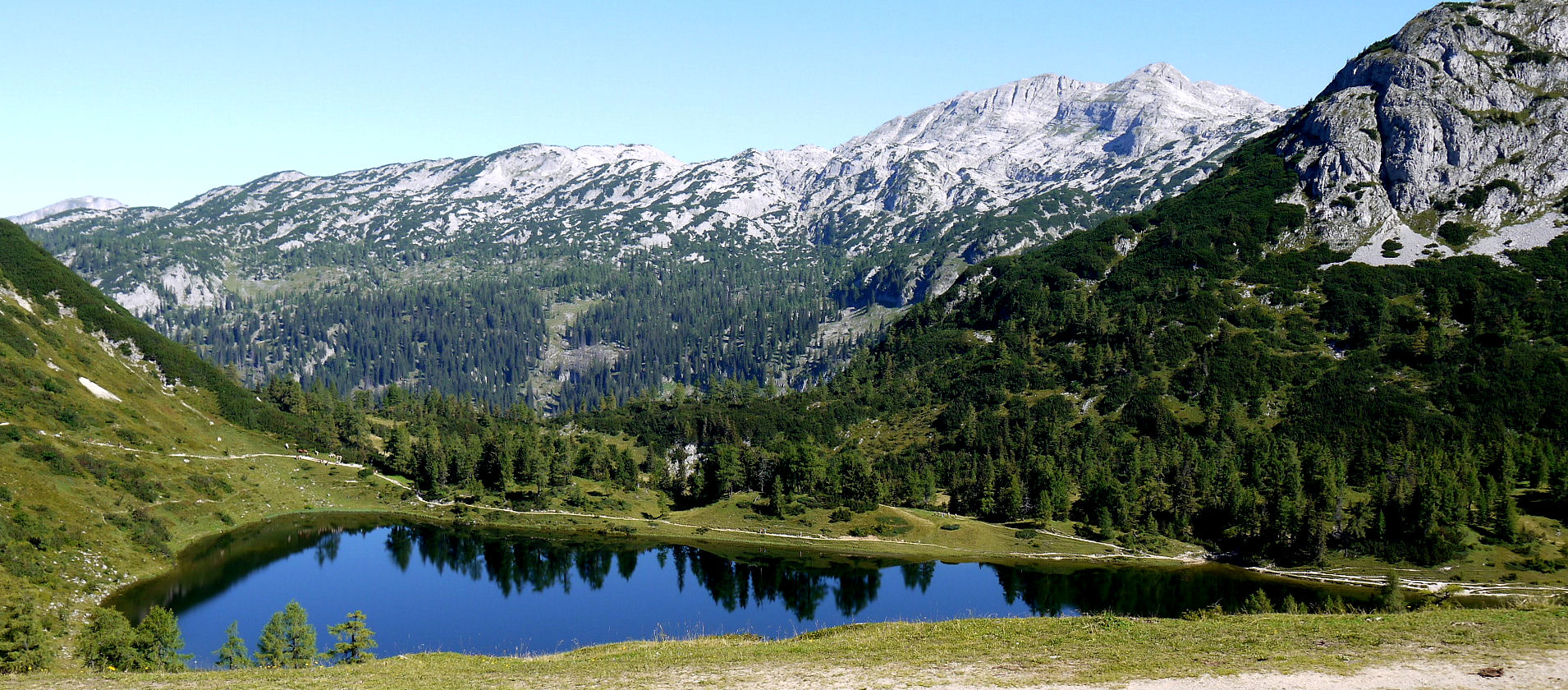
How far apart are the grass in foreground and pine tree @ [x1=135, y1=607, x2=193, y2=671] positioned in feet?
81.3

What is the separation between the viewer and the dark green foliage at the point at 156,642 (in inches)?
2613

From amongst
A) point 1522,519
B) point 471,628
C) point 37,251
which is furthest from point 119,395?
point 1522,519

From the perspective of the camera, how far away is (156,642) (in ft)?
225

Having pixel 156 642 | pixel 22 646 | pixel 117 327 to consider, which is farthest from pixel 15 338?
pixel 22 646

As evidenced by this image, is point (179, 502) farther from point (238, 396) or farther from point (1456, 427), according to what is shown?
point (1456, 427)

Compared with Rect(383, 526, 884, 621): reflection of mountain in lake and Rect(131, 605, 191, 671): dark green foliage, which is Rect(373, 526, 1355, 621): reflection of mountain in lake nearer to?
Rect(383, 526, 884, 621): reflection of mountain in lake

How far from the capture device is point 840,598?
119m

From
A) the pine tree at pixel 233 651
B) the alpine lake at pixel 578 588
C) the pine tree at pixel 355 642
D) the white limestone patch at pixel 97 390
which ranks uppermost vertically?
the white limestone patch at pixel 97 390

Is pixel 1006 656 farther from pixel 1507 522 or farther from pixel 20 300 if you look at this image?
pixel 20 300

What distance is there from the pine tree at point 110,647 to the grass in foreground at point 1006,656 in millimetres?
24565

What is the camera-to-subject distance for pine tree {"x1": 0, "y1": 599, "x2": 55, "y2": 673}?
192 ft

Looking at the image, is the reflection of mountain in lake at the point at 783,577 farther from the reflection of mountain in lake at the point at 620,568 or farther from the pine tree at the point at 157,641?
the pine tree at the point at 157,641

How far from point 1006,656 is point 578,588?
9253 centimetres

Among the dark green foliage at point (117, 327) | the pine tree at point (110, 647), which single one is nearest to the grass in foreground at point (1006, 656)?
the pine tree at point (110, 647)
